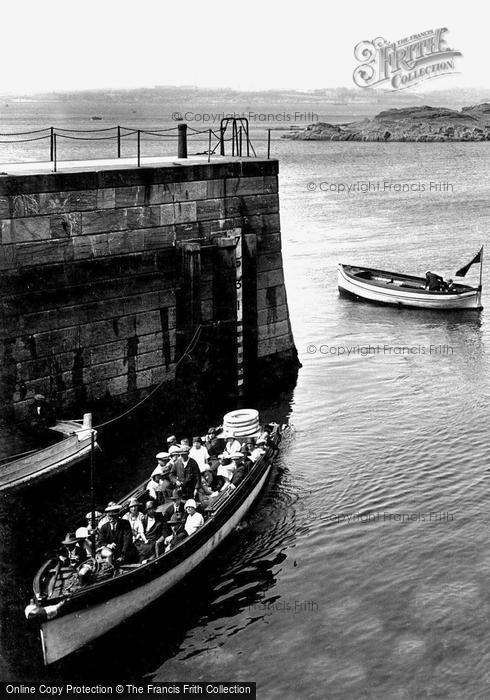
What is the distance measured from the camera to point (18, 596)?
1745cm

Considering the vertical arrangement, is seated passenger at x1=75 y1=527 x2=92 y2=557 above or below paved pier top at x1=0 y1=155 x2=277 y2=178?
below

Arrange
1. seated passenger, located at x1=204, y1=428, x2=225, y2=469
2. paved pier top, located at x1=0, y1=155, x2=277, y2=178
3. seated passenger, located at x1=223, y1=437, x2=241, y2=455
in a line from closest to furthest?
seated passenger, located at x1=204, y1=428, x2=225, y2=469, seated passenger, located at x1=223, y1=437, x2=241, y2=455, paved pier top, located at x1=0, y1=155, x2=277, y2=178

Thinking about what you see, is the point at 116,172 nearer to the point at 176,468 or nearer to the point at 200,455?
the point at 200,455

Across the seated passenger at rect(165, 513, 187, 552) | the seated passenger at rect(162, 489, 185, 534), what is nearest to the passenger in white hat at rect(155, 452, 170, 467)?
the seated passenger at rect(162, 489, 185, 534)

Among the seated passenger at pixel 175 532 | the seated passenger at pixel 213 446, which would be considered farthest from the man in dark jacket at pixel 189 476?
the seated passenger at pixel 175 532

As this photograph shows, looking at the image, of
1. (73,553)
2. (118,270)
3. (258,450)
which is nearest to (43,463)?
(73,553)

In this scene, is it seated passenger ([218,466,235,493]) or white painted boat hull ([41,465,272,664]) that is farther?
seated passenger ([218,466,235,493])

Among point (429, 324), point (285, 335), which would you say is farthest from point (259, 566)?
point (429, 324)

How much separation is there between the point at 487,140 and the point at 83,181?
5398 inches

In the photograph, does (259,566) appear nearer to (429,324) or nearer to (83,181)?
(83,181)

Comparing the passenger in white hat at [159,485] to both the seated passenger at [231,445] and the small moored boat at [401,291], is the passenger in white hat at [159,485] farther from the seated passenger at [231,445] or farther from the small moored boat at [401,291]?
the small moored boat at [401,291]

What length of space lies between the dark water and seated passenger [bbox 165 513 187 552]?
0.92 meters

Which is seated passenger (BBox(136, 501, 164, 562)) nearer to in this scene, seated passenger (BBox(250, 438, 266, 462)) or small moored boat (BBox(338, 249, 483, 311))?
seated passenger (BBox(250, 438, 266, 462))

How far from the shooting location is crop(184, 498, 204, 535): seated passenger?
1781 cm
